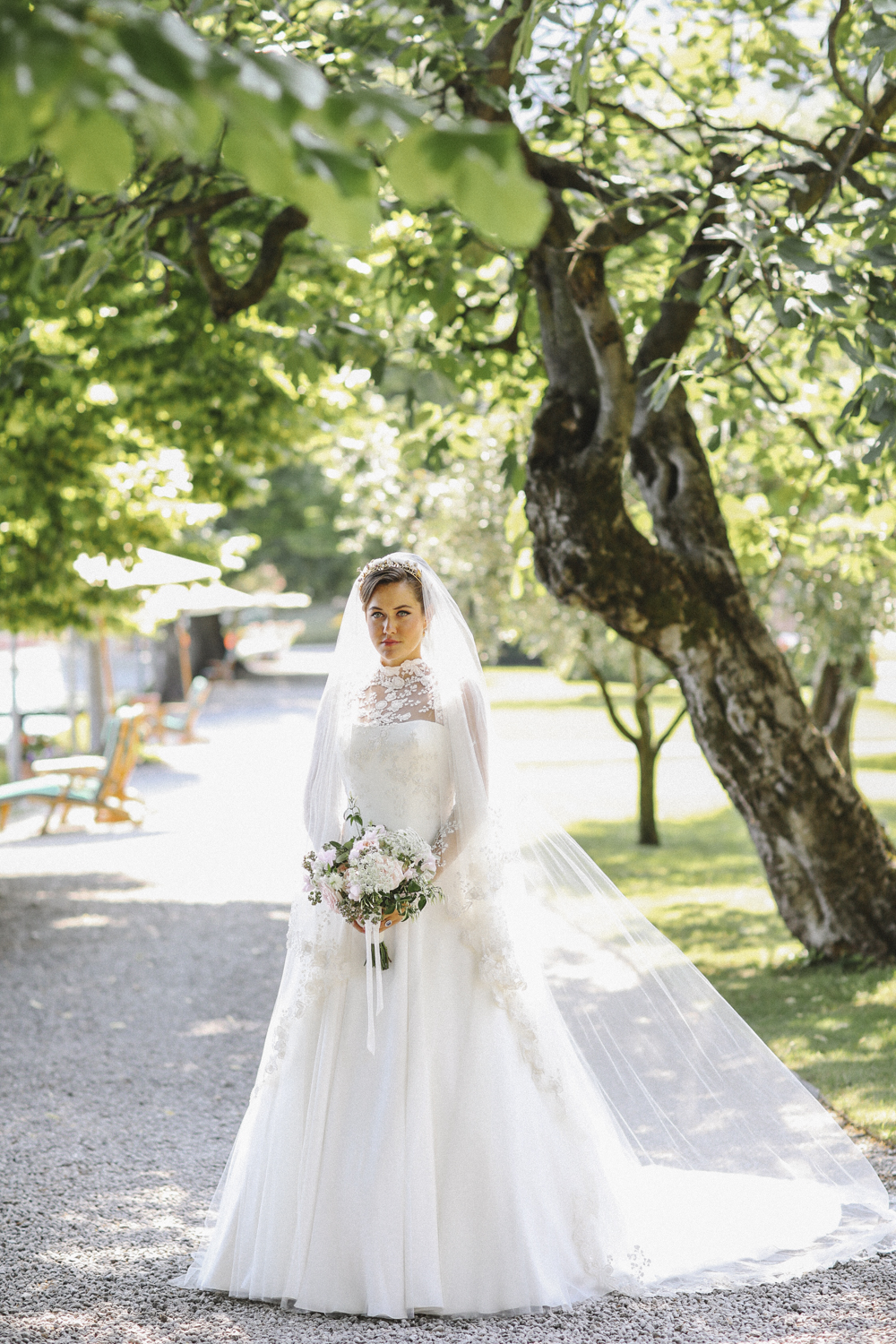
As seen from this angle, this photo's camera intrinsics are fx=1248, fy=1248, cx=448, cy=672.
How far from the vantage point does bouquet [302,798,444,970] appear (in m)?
3.84

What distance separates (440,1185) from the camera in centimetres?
377

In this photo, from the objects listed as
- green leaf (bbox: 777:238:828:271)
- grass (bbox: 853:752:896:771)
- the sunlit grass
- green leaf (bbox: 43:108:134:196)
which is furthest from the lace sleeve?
grass (bbox: 853:752:896:771)

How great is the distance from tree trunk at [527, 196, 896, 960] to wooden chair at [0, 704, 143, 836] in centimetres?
869

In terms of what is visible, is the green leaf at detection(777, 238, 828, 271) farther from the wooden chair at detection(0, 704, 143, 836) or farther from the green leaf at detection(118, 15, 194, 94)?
the wooden chair at detection(0, 704, 143, 836)

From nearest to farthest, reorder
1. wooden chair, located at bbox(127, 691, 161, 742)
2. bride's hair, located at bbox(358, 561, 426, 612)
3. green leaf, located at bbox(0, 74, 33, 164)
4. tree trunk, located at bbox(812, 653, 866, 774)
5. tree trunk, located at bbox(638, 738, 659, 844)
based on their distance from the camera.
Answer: green leaf, located at bbox(0, 74, 33, 164)
bride's hair, located at bbox(358, 561, 426, 612)
tree trunk, located at bbox(812, 653, 866, 774)
tree trunk, located at bbox(638, 738, 659, 844)
wooden chair, located at bbox(127, 691, 161, 742)

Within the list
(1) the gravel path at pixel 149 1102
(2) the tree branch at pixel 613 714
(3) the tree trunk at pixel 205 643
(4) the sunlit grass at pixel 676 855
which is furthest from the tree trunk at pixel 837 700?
(3) the tree trunk at pixel 205 643

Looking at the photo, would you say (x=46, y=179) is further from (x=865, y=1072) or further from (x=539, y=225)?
(x=865, y=1072)

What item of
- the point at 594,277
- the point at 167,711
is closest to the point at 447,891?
the point at 594,277

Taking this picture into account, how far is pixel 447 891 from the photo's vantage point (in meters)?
4.08

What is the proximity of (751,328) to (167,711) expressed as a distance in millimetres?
20043

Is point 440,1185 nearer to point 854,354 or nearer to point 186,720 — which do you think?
point 854,354

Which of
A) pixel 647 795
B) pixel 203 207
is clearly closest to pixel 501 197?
pixel 203 207

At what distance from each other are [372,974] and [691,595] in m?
4.06

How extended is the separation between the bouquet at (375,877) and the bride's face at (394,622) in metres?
0.62
